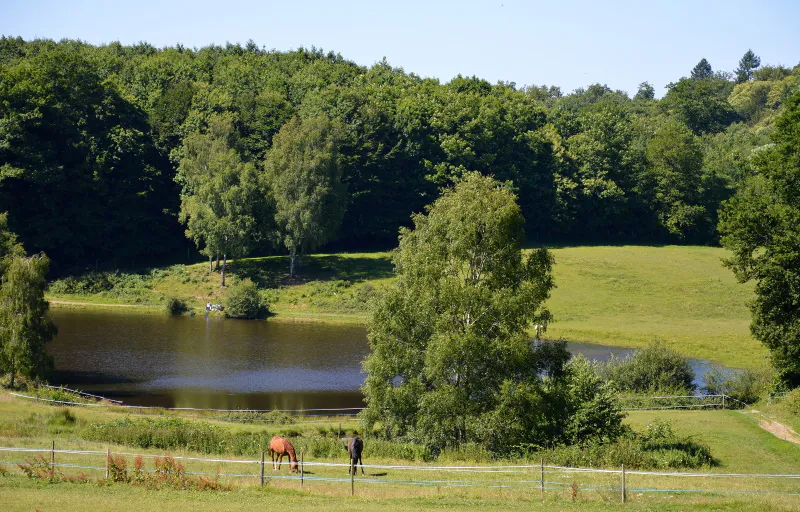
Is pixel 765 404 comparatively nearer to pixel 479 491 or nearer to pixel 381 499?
pixel 479 491

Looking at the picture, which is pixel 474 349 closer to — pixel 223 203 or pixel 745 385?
pixel 745 385

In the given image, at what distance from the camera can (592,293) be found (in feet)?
266

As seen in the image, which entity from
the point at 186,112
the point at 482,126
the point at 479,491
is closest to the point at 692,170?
the point at 482,126

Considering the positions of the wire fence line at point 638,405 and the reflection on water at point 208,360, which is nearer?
the wire fence line at point 638,405

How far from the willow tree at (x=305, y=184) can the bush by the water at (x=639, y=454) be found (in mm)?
56123

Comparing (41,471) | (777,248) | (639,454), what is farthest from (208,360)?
(777,248)

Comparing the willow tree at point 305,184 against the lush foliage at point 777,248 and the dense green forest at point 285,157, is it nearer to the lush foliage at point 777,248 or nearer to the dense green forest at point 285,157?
the dense green forest at point 285,157

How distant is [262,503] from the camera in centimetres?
2223

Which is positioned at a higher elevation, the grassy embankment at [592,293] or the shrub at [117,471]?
the grassy embankment at [592,293]

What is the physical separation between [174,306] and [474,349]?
163 feet

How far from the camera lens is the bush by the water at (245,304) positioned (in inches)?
3044

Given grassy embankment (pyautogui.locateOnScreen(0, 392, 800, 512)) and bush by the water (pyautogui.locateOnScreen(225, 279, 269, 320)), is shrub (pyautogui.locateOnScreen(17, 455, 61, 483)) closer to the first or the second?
grassy embankment (pyautogui.locateOnScreen(0, 392, 800, 512))

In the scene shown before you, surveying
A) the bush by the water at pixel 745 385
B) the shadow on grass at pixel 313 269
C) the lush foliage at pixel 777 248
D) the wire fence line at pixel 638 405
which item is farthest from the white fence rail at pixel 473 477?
the shadow on grass at pixel 313 269

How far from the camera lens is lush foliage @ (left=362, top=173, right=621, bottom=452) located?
113ft
